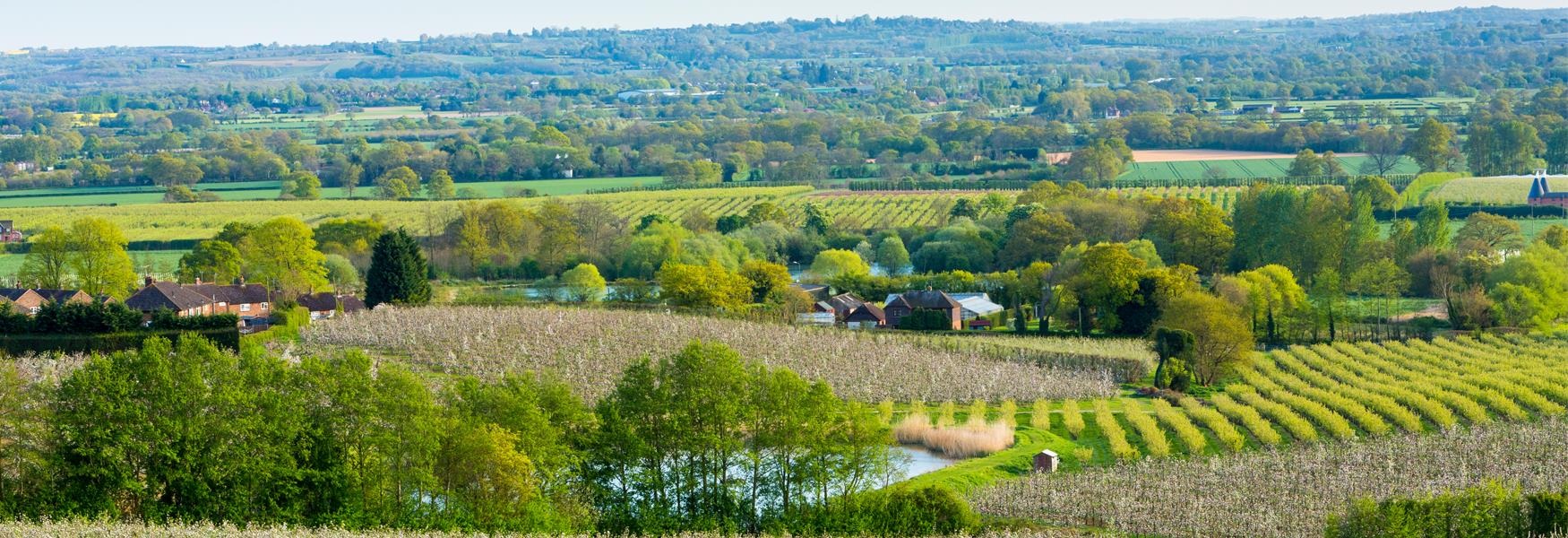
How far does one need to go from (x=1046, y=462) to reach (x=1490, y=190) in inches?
2021

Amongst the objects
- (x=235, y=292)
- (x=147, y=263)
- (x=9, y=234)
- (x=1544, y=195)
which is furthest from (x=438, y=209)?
(x=1544, y=195)

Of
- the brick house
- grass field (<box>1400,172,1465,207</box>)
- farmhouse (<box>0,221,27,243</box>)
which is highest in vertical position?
the brick house

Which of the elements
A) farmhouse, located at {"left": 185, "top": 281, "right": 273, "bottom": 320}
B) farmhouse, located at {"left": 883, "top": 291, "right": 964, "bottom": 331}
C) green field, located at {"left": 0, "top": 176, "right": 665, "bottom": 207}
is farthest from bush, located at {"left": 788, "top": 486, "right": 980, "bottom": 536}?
green field, located at {"left": 0, "top": 176, "right": 665, "bottom": 207}

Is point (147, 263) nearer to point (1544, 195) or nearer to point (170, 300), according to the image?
point (170, 300)

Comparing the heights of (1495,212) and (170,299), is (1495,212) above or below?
below

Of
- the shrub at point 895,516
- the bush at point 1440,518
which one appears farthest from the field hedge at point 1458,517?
the shrub at point 895,516

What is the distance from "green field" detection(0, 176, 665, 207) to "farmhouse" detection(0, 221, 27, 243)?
56.6ft

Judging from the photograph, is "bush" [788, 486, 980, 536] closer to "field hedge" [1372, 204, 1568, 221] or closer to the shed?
the shed

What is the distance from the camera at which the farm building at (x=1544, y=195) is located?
238 feet

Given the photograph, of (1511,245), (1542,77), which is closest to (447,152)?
(1511,245)

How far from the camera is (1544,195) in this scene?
241ft

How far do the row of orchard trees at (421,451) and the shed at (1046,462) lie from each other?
423 cm

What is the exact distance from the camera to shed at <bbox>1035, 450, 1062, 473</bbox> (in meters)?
32.3

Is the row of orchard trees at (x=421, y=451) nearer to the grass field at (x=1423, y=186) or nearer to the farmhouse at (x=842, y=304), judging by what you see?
the farmhouse at (x=842, y=304)
